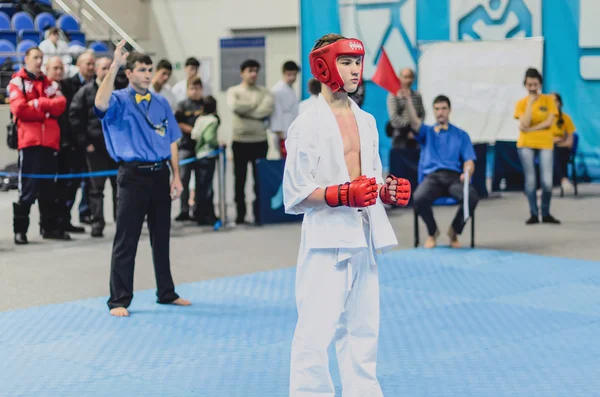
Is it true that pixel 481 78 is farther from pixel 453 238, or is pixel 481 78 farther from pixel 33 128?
pixel 33 128

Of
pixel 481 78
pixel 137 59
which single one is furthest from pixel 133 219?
pixel 481 78

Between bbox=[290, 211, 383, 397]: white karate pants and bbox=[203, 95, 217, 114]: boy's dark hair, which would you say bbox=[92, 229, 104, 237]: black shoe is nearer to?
bbox=[203, 95, 217, 114]: boy's dark hair

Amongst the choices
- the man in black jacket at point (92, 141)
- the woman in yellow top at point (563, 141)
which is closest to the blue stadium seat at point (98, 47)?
the man in black jacket at point (92, 141)

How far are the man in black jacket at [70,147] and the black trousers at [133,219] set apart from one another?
138 inches

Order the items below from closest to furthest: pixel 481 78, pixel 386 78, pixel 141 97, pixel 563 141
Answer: pixel 141 97
pixel 386 78
pixel 563 141
pixel 481 78

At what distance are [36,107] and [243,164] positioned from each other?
270cm

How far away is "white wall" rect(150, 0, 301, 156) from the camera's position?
20.8 m

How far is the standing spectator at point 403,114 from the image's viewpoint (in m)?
12.4

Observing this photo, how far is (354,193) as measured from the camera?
152 inches

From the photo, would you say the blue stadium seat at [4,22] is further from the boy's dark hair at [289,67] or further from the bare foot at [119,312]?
the bare foot at [119,312]

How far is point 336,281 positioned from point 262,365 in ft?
4.49

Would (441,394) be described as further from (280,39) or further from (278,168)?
(280,39)

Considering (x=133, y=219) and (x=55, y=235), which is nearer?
(x=133, y=219)

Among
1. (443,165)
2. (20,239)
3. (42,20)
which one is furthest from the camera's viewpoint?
(42,20)
